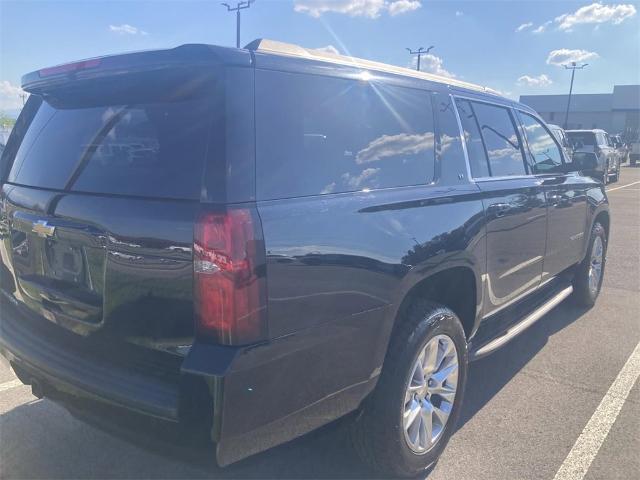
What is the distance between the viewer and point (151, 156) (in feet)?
7.09

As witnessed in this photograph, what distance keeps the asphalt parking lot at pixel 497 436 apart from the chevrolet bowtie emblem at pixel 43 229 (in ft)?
3.34

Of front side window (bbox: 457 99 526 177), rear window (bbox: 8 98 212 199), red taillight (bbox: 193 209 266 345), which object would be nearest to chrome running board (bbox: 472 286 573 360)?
front side window (bbox: 457 99 526 177)

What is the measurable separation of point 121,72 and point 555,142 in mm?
3771

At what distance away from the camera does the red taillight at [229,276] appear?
1.89m

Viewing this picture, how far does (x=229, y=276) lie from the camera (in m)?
1.89

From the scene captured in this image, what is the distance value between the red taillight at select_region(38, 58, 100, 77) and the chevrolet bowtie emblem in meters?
0.67

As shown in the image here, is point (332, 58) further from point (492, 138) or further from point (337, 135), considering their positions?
point (492, 138)

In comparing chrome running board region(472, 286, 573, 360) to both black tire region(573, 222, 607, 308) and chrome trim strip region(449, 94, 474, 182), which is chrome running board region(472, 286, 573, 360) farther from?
chrome trim strip region(449, 94, 474, 182)

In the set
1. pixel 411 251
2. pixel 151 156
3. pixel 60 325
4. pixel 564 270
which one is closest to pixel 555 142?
pixel 564 270

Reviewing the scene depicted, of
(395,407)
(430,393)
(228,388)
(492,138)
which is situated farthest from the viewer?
(492,138)

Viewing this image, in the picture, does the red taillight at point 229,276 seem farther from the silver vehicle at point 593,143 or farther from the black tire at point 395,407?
the silver vehicle at point 593,143

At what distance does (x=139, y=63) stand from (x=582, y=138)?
2053 cm

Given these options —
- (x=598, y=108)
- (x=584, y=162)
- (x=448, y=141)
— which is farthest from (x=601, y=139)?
(x=598, y=108)

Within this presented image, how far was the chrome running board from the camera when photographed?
11.0 feet
